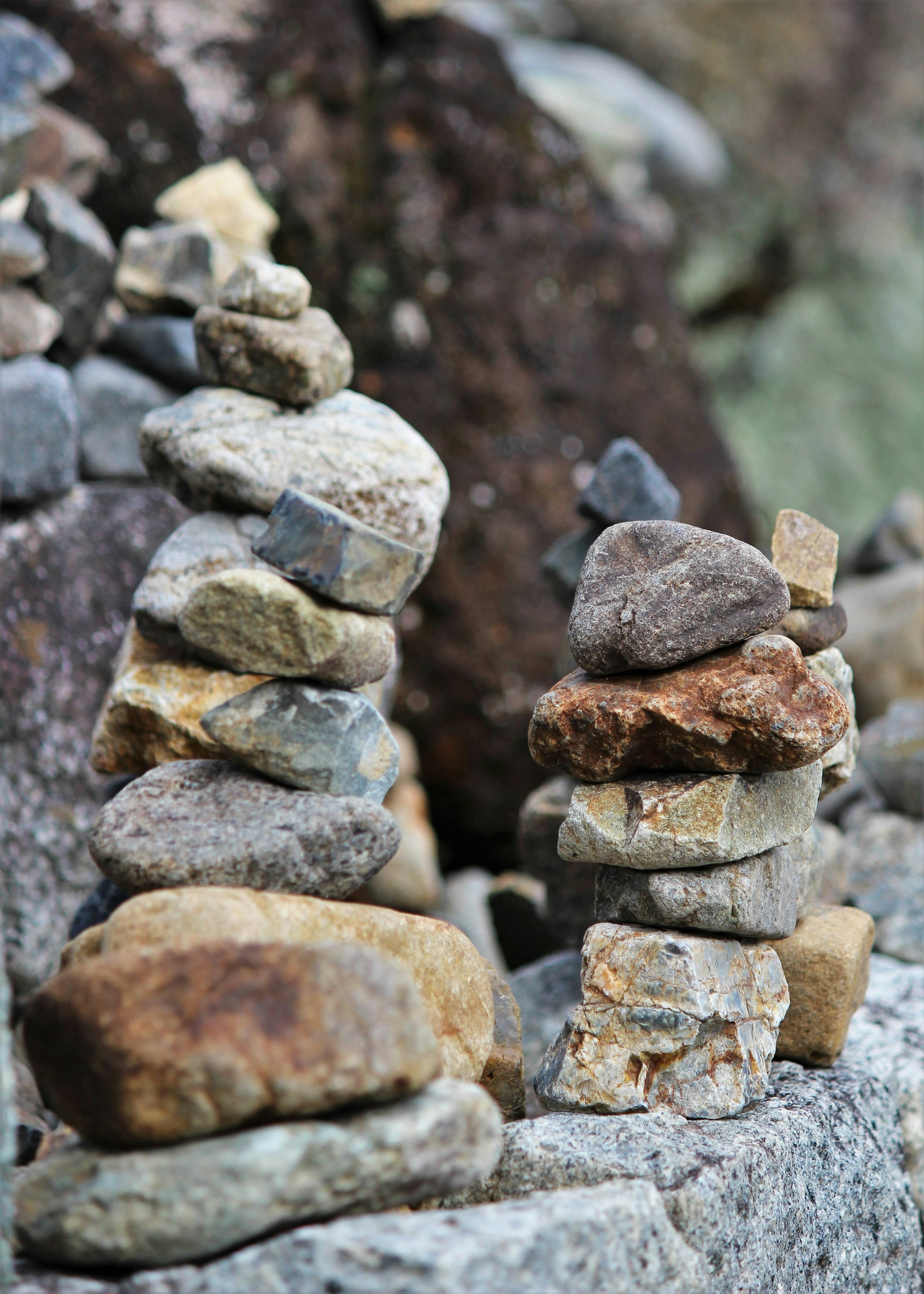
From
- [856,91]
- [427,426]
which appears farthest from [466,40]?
[856,91]

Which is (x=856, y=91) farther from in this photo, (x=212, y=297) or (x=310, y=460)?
(x=310, y=460)

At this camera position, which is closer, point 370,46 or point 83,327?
point 83,327

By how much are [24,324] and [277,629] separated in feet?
5.36

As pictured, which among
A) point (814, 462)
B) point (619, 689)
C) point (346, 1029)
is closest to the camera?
point (346, 1029)

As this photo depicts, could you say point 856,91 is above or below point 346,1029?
above

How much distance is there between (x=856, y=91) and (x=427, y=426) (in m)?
5.06

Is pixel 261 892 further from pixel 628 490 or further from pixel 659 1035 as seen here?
pixel 628 490

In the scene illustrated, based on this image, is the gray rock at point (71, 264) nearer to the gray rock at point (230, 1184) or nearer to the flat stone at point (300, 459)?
the flat stone at point (300, 459)

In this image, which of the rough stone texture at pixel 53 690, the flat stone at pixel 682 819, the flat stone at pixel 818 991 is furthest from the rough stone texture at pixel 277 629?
the rough stone texture at pixel 53 690

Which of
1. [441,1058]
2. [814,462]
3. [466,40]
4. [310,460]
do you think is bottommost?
[814,462]

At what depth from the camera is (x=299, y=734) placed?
1.71 metres

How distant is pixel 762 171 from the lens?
6828mm

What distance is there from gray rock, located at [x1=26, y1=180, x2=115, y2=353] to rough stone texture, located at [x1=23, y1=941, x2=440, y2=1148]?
2117 millimetres

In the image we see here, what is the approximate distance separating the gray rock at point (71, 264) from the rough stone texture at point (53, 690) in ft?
1.47
